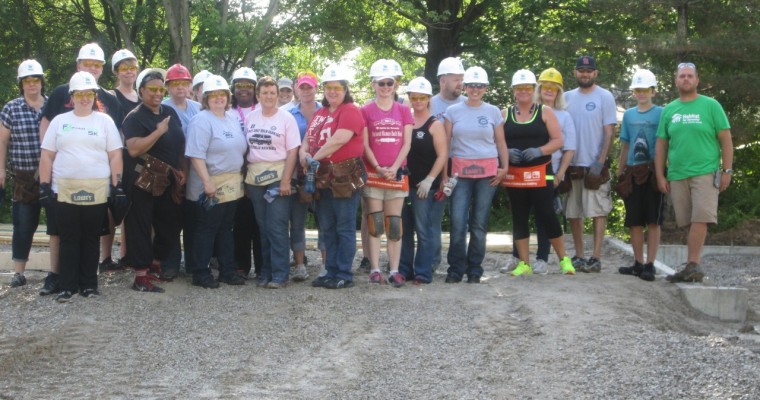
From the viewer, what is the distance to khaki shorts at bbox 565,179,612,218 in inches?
372

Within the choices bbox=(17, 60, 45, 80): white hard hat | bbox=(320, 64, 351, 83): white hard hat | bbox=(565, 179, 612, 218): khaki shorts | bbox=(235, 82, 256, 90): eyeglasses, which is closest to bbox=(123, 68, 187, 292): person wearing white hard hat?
bbox=(235, 82, 256, 90): eyeglasses

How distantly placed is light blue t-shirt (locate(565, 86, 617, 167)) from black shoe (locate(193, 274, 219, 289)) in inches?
139

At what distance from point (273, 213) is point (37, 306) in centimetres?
206

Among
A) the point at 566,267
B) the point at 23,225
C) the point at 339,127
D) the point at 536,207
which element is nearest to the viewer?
the point at 339,127

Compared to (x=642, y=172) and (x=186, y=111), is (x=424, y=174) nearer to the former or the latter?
(x=642, y=172)

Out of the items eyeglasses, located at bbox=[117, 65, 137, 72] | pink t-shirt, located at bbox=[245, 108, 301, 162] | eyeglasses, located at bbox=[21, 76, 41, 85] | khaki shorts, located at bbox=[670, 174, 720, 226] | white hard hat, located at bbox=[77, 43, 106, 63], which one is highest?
white hard hat, located at bbox=[77, 43, 106, 63]

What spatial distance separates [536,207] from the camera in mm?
9289

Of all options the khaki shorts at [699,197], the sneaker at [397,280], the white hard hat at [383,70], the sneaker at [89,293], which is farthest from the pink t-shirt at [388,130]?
the sneaker at [89,293]

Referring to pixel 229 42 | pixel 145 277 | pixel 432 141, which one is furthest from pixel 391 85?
pixel 229 42

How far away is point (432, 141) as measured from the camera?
8.85 meters

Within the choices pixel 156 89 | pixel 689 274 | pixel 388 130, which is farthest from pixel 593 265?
pixel 156 89

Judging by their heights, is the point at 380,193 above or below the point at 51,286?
above

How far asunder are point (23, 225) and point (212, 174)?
177 centimetres

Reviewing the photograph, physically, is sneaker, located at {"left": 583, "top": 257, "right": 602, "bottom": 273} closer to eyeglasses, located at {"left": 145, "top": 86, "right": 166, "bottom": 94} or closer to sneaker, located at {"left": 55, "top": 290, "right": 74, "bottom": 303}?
eyeglasses, located at {"left": 145, "top": 86, "right": 166, "bottom": 94}
